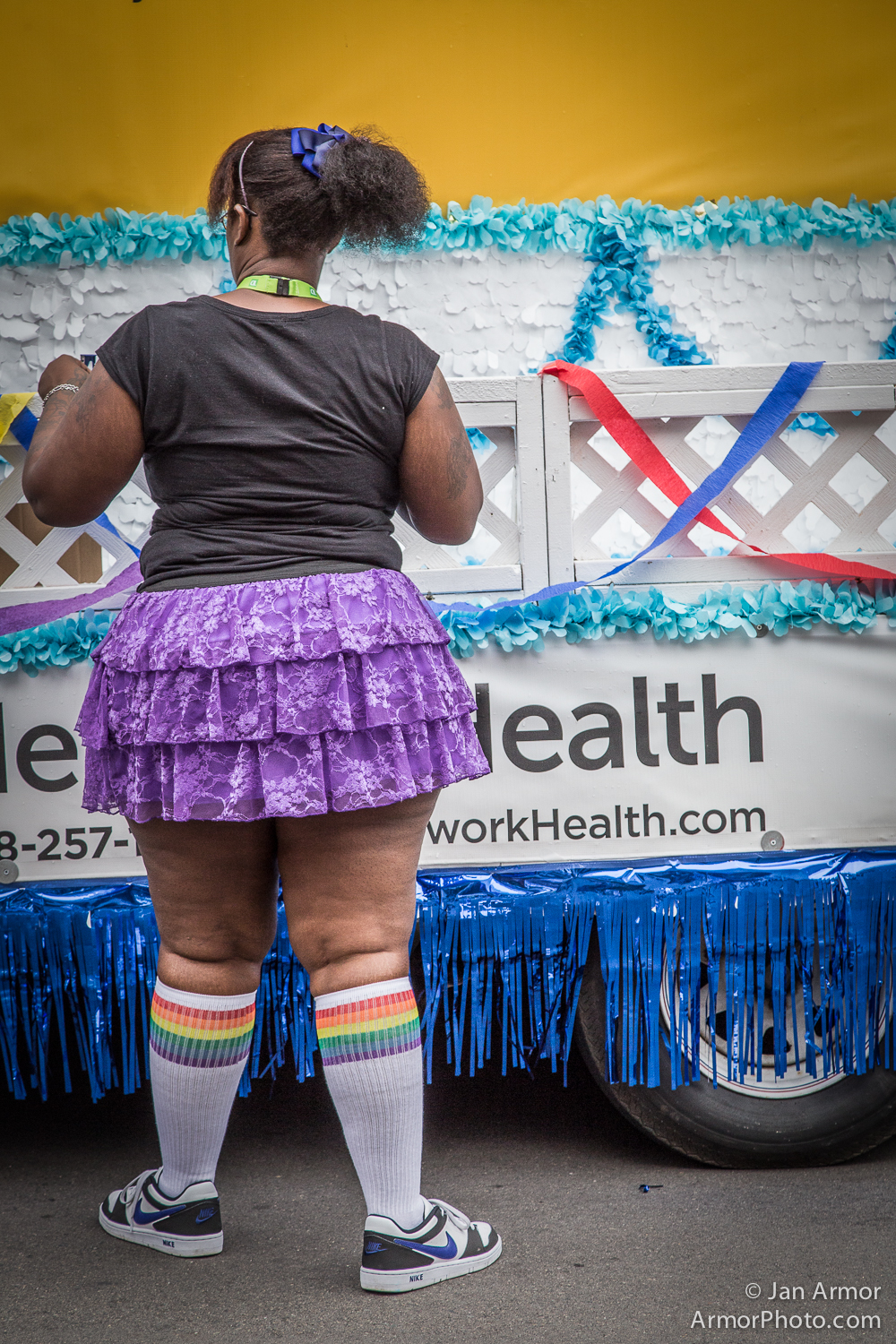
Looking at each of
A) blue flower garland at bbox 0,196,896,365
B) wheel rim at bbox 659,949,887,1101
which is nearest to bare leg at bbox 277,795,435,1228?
wheel rim at bbox 659,949,887,1101

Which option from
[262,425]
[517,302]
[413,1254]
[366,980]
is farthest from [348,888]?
[517,302]

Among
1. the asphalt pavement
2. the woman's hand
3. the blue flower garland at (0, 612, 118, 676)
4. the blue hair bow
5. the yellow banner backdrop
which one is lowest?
the asphalt pavement

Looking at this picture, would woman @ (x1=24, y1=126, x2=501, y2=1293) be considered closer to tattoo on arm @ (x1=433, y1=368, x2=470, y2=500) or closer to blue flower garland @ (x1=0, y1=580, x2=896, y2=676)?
tattoo on arm @ (x1=433, y1=368, x2=470, y2=500)

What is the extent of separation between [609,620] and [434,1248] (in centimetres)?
103

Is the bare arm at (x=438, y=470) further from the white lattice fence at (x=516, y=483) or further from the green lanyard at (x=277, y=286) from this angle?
the white lattice fence at (x=516, y=483)

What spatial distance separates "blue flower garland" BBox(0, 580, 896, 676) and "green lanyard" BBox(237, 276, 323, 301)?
64cm

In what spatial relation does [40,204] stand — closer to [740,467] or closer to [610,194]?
[610,194]

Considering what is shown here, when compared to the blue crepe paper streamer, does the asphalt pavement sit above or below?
below

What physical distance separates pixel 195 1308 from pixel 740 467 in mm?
1578

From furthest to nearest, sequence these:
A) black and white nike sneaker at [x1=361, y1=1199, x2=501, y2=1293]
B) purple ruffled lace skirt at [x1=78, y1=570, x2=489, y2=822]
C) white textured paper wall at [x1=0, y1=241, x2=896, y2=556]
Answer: white textured paper wall at [x1=0, y1=241, x2=896, y2=556] → black and white nike sneaker at [x1=361, y1=1199, x2=501, y2=1293] → purple ruffled lace skirt at [x1=78, y1=570, x2=489, y2=822]

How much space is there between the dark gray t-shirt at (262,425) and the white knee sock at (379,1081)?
597 millimetres

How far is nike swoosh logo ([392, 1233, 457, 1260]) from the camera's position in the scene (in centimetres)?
155

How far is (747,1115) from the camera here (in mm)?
1978

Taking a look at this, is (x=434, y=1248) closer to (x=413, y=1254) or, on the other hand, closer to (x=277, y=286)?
(x=413, y=1254)
